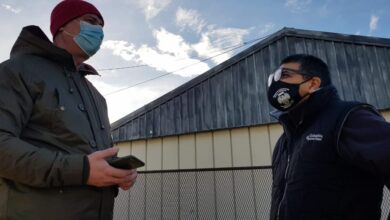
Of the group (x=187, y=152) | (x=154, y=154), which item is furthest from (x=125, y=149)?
(x=187, y=152)

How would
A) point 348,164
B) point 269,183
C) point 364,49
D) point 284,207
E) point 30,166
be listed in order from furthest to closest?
1. point 364,49
2. point 269,183
3. point 284,207
4. point 348,164
5. point 30,166

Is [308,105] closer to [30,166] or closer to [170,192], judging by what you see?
[30,166]

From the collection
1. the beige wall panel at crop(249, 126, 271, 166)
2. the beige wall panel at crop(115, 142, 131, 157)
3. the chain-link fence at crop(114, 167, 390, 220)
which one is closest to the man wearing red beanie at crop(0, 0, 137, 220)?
the chain-link fence at crop(114, 167, 390, 220)

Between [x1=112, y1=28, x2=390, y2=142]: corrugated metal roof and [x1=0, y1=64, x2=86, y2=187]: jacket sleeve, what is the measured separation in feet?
13.0

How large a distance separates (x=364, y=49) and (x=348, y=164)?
3905mm

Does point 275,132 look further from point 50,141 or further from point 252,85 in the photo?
point 50,141

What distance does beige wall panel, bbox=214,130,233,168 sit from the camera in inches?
193

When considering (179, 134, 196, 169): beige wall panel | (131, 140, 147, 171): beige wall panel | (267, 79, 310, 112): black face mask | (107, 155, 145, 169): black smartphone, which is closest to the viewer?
(107, 155, 145, 169): black smartphone

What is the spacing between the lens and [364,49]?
15.4 ft

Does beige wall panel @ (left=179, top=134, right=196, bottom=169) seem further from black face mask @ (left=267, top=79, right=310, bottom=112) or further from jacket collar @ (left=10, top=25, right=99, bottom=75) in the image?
jacket collar @ (left=10, top=25, right=99, bottom=75)

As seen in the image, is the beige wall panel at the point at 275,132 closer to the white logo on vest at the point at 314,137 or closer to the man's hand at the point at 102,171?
the white logo on vest at the point at 314,137

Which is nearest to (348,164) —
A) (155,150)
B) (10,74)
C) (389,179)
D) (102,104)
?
(389,179)

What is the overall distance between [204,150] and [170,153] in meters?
0.65

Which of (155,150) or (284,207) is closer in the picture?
(284,207)
